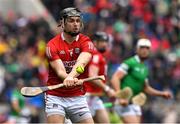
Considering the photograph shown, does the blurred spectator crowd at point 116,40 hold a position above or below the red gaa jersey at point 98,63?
below

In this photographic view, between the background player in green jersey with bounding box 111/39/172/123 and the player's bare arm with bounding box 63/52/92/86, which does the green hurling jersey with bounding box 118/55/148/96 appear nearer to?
the background player in green jersey with bounding box 111/39/172/123

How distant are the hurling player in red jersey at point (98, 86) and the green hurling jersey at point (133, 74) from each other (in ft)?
1.55

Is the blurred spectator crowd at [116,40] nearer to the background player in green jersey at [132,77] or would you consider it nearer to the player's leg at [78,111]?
the background player in green jersey at [132,77]

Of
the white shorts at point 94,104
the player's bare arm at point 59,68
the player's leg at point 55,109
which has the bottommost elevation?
the white shorts at point 94,104

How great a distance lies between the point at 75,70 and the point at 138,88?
4065 millimetres

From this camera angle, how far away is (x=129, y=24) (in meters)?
24.3

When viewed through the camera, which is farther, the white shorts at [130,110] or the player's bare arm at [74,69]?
the white shorts at [130,110]

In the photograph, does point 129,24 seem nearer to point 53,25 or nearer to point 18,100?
point 53,25

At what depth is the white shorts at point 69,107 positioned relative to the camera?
37.9ft

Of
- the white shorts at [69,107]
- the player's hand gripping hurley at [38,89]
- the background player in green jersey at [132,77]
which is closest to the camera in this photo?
the player's hand gripping hurley at [38,89]

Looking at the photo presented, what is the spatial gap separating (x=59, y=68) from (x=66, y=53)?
31 cm

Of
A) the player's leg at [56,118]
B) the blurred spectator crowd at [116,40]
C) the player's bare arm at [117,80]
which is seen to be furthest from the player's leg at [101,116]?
the blurred spectator crowd at [116,40]

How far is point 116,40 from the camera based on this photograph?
76.5 ft

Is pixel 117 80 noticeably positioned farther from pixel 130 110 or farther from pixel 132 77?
pixel 130 110
